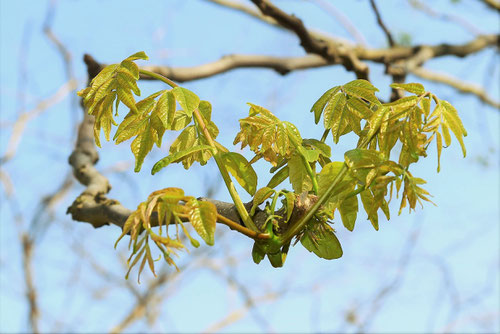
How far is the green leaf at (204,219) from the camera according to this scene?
0.83 metres

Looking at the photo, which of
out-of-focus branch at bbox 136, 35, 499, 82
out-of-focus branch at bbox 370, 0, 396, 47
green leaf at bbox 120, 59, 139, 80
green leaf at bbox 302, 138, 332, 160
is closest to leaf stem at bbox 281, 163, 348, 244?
green leaf at bbox 302, 138, 332, 160

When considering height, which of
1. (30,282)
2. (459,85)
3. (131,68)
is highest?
(131,68)

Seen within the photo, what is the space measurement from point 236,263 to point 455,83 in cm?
326

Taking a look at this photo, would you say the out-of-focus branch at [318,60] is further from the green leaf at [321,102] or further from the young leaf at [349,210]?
the young leaf at [349,210]

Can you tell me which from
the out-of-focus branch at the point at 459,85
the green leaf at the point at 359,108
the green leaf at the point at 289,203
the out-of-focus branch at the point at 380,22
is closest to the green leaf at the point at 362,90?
the green leaf at the point at 359,108

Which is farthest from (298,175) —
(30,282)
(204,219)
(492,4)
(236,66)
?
(30,282)

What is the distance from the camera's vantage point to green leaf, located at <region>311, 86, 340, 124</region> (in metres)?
1.11

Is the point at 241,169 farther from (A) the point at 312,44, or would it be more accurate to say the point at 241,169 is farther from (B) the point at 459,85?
(B) the point at 459,85

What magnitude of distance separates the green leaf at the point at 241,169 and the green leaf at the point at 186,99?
0.10 m

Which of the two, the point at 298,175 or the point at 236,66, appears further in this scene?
the point at 236,66

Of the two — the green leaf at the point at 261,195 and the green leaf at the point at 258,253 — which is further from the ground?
the green leaf at the point at 261,195

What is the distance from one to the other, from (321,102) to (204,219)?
0.40 meters

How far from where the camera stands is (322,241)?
3.45 ft

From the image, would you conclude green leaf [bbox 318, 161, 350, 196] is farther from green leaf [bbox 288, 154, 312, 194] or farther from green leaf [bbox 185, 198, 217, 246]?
green leaf [bbox 185, 198, 217, 246]
